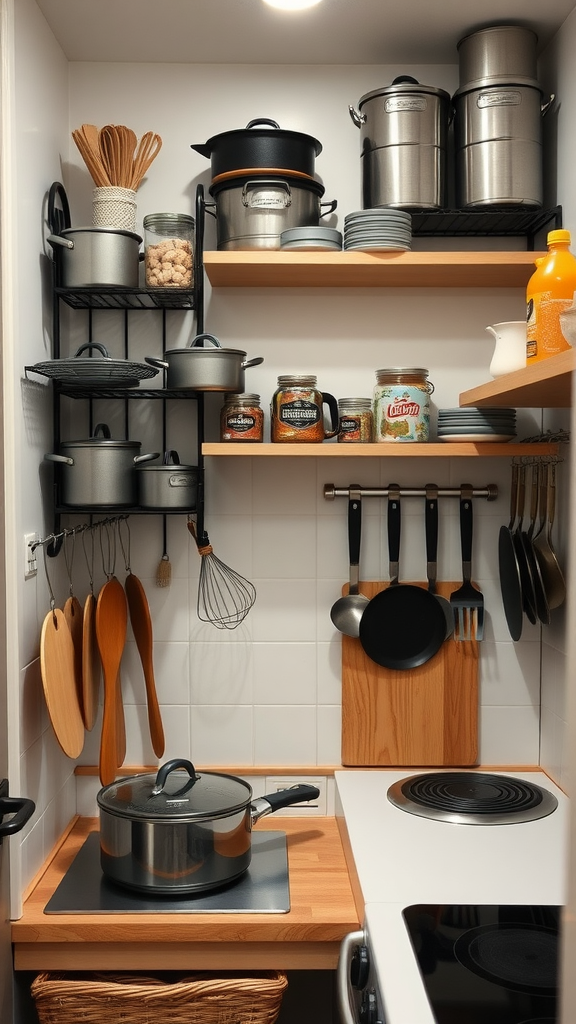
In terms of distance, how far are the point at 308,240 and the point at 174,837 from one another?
Result: 1.12 metres

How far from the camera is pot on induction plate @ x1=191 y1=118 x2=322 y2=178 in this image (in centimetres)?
174

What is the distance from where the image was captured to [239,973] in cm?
160

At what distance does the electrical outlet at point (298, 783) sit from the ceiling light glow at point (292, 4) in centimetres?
154

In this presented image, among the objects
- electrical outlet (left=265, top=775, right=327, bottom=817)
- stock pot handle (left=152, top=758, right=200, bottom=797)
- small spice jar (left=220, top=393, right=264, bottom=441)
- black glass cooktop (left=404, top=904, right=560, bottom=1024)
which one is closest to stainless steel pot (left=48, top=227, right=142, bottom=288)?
small spice jar (left=220, top=393, right=264, bottom=441)

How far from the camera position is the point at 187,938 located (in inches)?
60.2

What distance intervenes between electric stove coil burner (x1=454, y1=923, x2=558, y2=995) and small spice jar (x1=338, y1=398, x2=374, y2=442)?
3.05 ft

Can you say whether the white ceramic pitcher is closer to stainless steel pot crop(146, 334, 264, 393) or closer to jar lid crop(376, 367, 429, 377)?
jar lid crop(376, 367, 429, 377)

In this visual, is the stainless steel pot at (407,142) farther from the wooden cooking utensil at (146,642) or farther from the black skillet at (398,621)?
the wooden cooking utensil at (146,642)

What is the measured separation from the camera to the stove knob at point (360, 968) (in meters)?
1.27

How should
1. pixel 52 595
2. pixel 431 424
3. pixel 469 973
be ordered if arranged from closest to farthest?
pixel 469 973, pixel 52 595, pixel 431 424

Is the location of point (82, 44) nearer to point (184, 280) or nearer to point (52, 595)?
point (184, 280)

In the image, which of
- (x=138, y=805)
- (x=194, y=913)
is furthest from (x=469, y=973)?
(x=138, y=805)

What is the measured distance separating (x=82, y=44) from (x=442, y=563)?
133cm

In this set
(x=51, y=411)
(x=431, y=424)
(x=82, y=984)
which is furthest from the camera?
(x=431, y=424)
